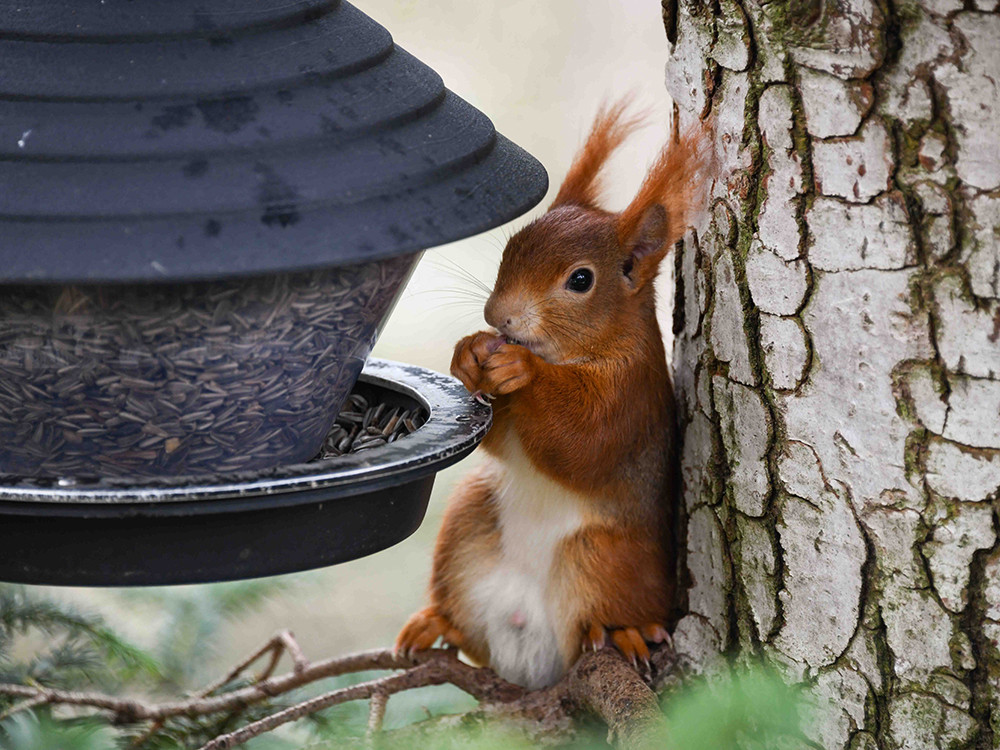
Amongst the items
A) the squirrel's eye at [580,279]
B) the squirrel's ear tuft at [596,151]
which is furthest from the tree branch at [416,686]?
the squirrel's ear tuft at [596,151]

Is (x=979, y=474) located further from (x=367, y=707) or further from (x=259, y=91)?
(x=367, y=707)

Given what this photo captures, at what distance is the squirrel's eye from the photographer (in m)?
1.53

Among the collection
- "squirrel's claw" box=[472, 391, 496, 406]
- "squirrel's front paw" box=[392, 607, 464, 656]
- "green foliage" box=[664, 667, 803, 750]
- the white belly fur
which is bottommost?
"squirrel's front paw" box=[392, 607, 464, 656]

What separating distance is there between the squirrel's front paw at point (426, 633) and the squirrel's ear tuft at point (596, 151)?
2.08ft

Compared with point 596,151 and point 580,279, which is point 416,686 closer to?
point 580,279

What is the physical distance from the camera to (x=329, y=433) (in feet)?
4.20

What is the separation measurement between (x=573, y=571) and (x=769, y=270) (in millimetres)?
564

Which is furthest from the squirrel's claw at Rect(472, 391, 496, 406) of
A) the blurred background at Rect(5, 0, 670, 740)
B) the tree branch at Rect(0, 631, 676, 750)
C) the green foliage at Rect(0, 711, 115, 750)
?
the blurred background at Rect(5, 0, 670, 740)

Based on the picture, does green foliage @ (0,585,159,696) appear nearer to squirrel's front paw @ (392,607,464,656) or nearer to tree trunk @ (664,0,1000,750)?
squirrel's front paw @ (392,607,464,656)

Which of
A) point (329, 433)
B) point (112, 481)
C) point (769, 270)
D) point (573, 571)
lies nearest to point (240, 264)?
point (112, 481)

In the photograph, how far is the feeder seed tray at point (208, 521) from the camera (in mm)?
946

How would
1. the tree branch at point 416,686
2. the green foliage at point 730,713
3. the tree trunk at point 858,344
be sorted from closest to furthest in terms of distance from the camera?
the green foliage at point 730,713 < the tree trunk at point 858,344 < the tree branch at point 416,686

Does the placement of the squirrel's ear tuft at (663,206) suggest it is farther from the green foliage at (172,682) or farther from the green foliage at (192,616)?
the green foliage at (192,616)

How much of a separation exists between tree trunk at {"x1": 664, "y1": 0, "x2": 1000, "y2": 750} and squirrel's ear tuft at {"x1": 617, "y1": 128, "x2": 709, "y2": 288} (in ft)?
0.09
